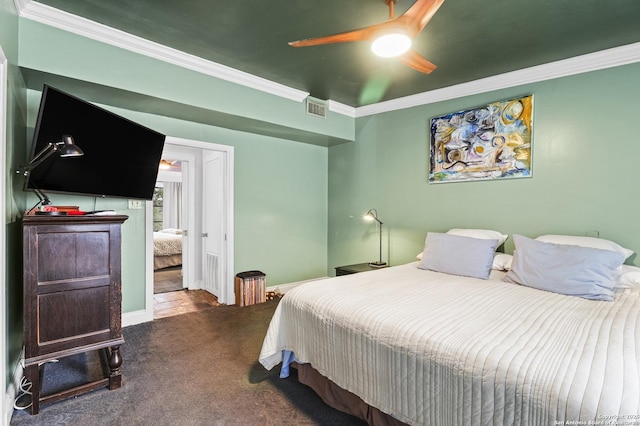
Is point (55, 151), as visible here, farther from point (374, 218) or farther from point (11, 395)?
point (374, 218)

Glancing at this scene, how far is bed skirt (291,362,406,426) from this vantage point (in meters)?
1.57

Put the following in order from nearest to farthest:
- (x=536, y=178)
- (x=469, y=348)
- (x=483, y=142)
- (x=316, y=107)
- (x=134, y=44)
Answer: (x=469, y=348) < (x=134, y=44) < (x=536, y=178) < (x=483, y=142) < (x=316, y=107)

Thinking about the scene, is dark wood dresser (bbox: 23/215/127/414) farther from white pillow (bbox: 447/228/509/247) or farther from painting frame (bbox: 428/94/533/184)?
painting frame (bbox: 428/94/533/184)

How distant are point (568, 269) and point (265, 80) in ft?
10.3

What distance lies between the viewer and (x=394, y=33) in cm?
178

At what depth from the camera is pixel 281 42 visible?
254 cm

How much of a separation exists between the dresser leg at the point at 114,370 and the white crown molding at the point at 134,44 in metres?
2.34

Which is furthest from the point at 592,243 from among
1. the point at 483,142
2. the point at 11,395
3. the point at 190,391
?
the point at 11,395

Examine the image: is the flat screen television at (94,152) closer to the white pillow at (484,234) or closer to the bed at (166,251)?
the white pillow at (484,234)

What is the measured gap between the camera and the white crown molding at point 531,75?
2.50 meters

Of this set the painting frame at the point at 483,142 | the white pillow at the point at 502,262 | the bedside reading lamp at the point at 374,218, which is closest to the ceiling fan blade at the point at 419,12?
the painting frame at the point at 483,142

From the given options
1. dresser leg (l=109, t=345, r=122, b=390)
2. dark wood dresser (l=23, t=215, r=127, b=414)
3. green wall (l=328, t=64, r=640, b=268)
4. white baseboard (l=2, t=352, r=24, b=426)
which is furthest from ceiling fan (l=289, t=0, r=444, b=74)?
white baseboard (l=2, t=352, r=24, b=426)

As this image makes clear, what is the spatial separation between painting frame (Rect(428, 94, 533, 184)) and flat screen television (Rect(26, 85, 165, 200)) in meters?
2.91

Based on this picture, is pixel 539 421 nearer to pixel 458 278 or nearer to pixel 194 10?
pixel 458 278
